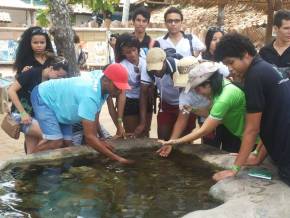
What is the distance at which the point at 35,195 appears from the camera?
151 inches

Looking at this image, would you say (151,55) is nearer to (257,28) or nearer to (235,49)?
(235,49)

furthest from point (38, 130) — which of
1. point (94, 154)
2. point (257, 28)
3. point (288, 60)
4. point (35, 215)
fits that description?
point (257, 28)

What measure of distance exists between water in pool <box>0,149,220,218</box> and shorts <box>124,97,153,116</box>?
80 centimetres

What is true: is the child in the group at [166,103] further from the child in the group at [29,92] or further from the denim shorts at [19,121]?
the denim shorts at [19,121]

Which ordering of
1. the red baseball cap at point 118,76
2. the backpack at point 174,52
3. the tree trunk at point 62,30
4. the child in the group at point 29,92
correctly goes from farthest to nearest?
the tree trunk at point 62,30
the backpack at point 174,52
the child in the group at point 29,92
the red baseball cap at point 118,76

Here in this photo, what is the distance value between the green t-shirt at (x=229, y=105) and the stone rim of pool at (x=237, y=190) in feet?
1.34

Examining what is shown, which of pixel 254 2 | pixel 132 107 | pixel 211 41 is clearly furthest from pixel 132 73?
pixel 254 2

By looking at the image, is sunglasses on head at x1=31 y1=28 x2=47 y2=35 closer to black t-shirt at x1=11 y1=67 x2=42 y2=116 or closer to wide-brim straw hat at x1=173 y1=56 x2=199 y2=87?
black t-shirt at x1=11 y1=67 x2=42 y2=116

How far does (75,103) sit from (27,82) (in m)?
0.71

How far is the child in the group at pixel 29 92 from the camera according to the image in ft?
16.2

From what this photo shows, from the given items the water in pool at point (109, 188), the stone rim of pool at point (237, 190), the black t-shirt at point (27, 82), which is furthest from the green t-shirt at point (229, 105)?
the black t-shirt at point (27, 82)

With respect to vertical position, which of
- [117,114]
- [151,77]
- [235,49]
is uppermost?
[235,49]

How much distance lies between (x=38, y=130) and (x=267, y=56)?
2.43 metres

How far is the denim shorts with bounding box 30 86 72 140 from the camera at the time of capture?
4754mm
